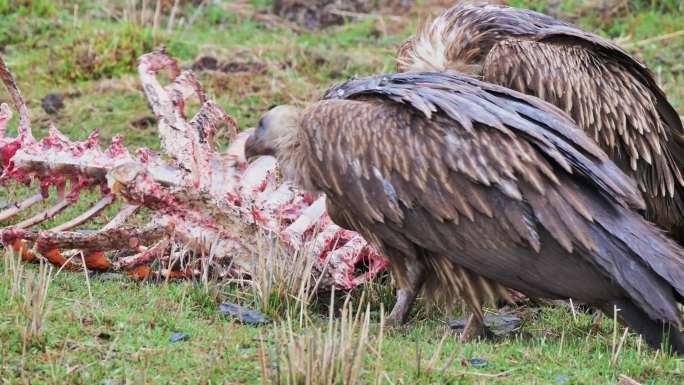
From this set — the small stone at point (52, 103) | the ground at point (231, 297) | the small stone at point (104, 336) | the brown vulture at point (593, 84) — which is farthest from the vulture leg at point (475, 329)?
the small stone at point (52, 103)

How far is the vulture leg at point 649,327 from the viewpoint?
5122mm

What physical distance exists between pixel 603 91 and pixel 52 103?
471 cm

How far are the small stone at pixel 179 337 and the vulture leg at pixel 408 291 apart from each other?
1.22 meters

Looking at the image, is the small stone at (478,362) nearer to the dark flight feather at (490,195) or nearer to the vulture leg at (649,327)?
the dark flight feather at (490,195)

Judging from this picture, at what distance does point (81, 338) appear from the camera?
4.73 m

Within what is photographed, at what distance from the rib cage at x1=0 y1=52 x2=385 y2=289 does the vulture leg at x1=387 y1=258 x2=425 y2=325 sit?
34 cm

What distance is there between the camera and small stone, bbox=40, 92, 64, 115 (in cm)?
937

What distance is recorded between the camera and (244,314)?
17.9ft

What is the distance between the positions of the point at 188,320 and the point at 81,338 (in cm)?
65

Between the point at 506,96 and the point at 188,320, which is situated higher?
the point at 506,96

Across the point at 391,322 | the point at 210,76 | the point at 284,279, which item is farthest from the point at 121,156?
the point at 210,76

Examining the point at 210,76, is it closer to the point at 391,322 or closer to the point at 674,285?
the point at 391,322

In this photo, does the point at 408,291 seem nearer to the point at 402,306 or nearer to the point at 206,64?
the point at 402,306

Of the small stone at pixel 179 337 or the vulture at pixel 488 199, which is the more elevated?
the vulture at pixel 488 199
